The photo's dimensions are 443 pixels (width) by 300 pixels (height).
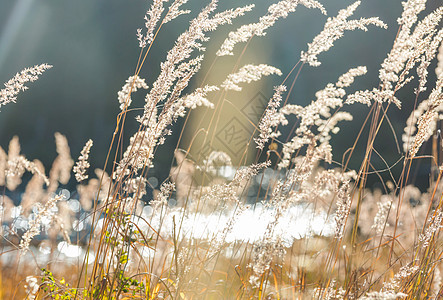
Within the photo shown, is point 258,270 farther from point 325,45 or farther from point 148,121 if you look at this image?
point 325,45

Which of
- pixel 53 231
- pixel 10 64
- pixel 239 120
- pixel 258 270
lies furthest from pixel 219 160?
pixel 10 64

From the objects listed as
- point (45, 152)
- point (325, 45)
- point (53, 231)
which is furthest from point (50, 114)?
point (325, 45)

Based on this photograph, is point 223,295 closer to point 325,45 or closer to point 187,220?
point 187,220

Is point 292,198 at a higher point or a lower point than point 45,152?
higher

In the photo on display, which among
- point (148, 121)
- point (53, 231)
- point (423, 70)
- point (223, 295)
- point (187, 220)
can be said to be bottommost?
point (53, 231)

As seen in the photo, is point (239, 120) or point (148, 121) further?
point (239, 120)

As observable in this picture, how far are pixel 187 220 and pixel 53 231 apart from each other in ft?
3.88

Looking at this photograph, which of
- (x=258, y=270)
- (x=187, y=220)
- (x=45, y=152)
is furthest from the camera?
(x=45, y=152)

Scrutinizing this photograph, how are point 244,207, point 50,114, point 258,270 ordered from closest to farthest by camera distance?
point 258,270 → point 244,207 → point 50,114

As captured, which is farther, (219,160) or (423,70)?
(219,160)

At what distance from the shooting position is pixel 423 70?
1508 millimetres

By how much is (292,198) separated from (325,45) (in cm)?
65

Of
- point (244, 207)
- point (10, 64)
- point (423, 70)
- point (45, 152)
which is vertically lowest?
point (45, 152)

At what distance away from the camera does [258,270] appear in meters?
1.17
